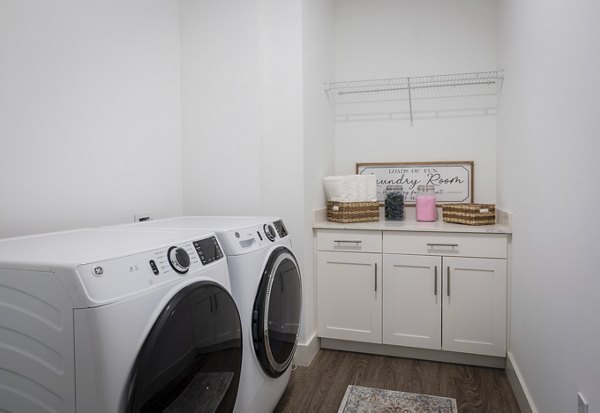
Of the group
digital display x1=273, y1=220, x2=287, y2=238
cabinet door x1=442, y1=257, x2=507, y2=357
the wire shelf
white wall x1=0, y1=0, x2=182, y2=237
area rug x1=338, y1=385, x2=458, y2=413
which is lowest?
area rug x1=338, y1=385, x2=458, y2=413

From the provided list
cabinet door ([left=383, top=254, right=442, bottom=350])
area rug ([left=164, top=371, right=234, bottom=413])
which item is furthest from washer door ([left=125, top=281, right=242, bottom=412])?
cabinet door ([left=383, top=254, right=442, bottom=350])

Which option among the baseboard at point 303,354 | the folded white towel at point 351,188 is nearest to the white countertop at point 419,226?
the folded white towel at point 351,188

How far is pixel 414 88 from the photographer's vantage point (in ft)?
9.28

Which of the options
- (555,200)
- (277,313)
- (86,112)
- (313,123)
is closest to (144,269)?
(277,313)

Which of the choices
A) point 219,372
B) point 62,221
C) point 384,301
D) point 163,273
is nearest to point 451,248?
point 384,301

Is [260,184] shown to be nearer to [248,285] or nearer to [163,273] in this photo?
→ [248,285]

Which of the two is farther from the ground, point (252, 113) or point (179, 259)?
point (252, 113)

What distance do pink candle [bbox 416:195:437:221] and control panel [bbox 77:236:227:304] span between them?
1.64 meters

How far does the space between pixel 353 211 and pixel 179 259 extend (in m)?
1.57

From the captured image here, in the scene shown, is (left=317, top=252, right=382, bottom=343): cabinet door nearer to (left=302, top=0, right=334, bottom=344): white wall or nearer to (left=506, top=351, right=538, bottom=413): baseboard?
(left=302, top=0, right=334, bottom=344): white wall

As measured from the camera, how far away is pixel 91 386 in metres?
0.88

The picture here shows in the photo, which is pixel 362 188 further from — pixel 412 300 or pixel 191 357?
pixel 191 357

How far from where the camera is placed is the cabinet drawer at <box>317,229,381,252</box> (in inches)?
94.3

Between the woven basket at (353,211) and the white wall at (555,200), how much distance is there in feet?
2.60
